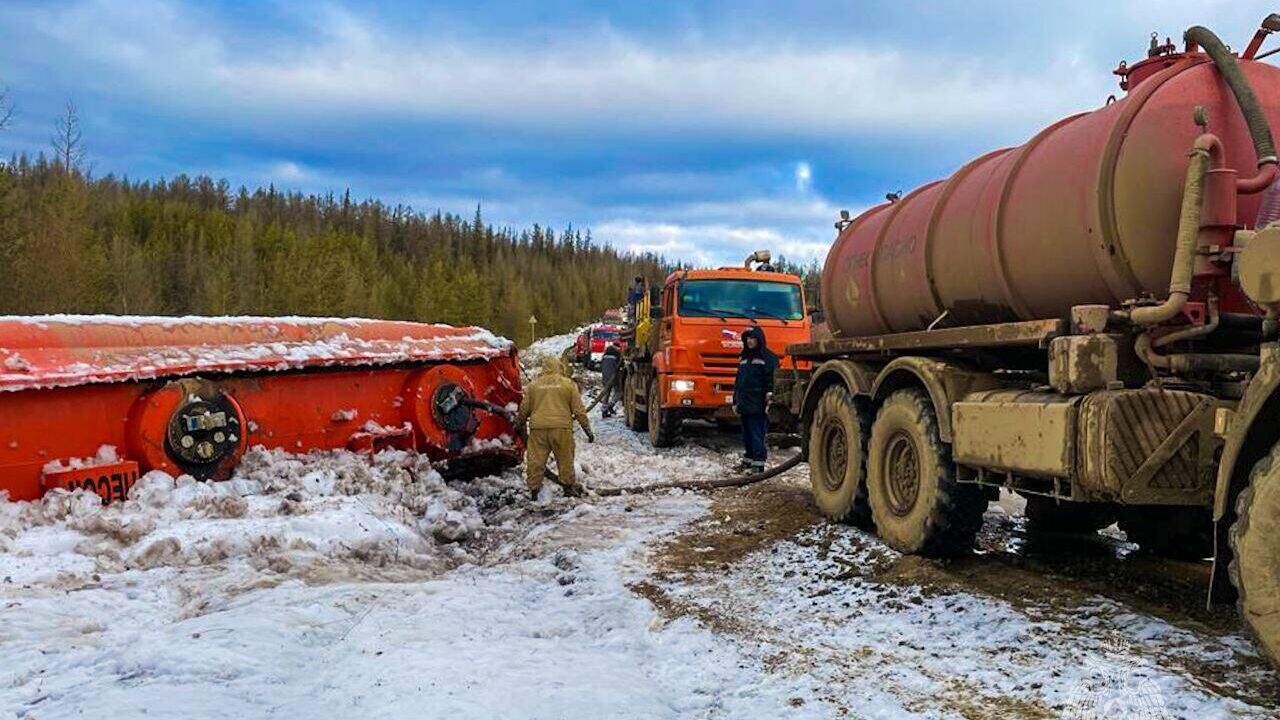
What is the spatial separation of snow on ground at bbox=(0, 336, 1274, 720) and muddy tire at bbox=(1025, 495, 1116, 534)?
4.48ft

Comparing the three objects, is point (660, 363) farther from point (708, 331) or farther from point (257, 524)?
point (257, 524)

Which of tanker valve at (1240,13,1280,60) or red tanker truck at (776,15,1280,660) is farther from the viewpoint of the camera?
tanker valve at (1240,13,1280,60)

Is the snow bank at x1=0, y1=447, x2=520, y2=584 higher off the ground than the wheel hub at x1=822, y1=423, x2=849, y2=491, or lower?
lower

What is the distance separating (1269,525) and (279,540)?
17.2 ft

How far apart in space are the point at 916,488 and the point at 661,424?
697cm

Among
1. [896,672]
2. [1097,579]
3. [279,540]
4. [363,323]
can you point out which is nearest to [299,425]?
[363,323]

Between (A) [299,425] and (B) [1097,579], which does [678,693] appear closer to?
(B) [1097,579]

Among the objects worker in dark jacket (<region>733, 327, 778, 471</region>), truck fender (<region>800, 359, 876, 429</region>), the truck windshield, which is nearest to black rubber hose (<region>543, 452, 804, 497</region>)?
truck fender (<region>800, 359, 876, 429</region>)

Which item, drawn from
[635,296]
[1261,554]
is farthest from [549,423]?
[635,296]

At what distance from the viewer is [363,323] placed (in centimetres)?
876

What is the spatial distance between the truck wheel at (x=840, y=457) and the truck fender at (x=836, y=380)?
3.2 inches

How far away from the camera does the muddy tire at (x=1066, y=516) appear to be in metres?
6.22

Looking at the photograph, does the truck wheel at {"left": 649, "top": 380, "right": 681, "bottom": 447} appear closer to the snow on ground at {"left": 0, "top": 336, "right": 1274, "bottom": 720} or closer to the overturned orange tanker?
the overturned orange tanker

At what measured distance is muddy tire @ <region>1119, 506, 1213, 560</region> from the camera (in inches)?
221
